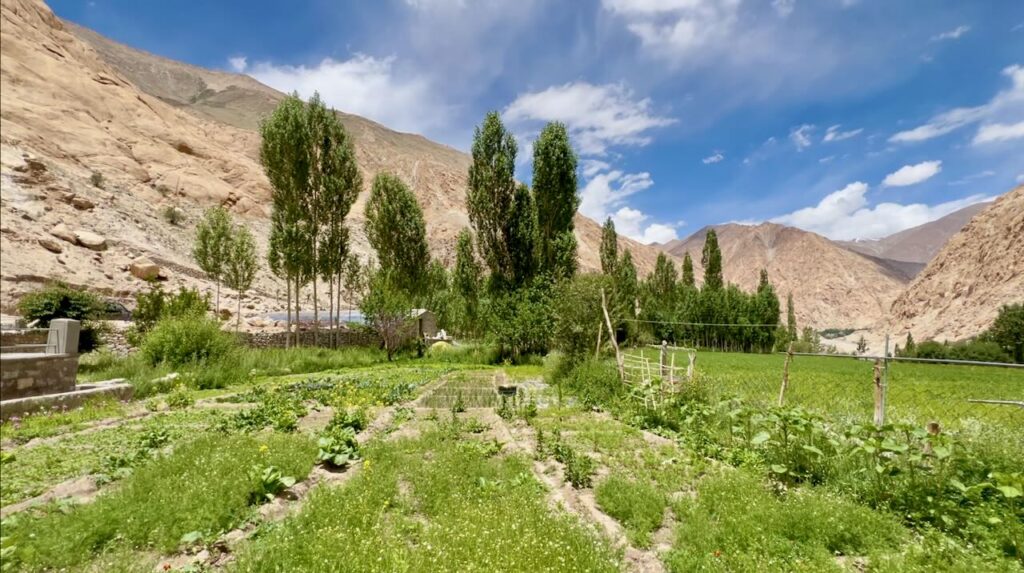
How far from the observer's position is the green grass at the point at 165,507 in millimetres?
2382

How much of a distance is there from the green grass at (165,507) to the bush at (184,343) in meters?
10.4

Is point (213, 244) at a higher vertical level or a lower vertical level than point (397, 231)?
lower

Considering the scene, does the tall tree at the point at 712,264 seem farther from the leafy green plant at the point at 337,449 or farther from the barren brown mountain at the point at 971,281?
the leafy green plant at the point at 337,449

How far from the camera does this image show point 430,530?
3994 mm

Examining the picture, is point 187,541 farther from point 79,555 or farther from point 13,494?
point 13,494

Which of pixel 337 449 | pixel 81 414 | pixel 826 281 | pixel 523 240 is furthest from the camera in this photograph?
pixel 826 281

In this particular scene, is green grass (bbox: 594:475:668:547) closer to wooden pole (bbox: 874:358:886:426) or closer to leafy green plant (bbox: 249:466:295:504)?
leafy green plant (bbox: 249:466:295:504)

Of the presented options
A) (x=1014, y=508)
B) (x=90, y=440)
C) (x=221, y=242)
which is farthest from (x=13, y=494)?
(x=221, y=242)

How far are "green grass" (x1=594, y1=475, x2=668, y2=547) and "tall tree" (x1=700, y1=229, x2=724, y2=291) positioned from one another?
208ft

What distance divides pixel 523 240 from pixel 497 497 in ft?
67.1

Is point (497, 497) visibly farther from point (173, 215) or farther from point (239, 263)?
point (173, 215)

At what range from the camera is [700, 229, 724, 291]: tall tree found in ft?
207

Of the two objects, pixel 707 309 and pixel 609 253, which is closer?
pixel 609 253

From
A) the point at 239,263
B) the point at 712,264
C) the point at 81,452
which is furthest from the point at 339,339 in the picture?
the point at 712,264
